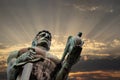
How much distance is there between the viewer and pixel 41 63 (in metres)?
15.8

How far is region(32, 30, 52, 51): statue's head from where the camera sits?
1710cm

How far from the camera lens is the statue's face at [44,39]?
17094 millimetres

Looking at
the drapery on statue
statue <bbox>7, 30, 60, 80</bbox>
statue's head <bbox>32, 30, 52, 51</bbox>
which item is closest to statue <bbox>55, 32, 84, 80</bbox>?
the drapery on statue

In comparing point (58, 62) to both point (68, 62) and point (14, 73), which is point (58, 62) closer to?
point (68, 62)

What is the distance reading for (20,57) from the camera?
1570 cm

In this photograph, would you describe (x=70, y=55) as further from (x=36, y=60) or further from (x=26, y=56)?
(x=26, y=56)

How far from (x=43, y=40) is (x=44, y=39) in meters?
0.13

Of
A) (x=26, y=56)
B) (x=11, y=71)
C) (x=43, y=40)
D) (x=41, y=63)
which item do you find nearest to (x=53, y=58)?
(x=41, y=63)

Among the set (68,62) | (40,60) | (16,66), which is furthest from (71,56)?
(16,66)

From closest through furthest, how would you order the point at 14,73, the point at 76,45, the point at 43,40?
the point at 76,45, the point at 14,73, the point at 43,40

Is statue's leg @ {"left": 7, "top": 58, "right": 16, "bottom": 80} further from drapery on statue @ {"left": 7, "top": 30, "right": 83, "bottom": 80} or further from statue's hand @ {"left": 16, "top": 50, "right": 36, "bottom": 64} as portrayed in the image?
statue's hand @ {"left": 16, "top": 50, "right": 36, "bottom": 64}

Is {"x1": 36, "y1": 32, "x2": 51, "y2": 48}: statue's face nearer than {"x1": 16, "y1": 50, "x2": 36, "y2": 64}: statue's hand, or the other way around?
{"x1": 16, "y1": 50, "x2": 36, "y2": 64}: statue's hand

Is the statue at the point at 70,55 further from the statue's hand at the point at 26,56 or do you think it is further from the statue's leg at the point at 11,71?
the statue's leg at the point at 11,71

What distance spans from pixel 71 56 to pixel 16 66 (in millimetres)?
2621
